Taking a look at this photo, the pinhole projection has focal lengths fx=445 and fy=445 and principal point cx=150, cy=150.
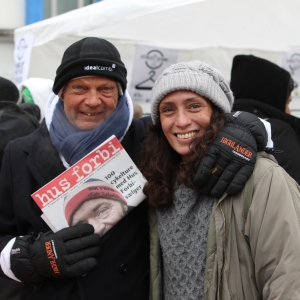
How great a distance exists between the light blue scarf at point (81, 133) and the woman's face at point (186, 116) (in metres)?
0.25

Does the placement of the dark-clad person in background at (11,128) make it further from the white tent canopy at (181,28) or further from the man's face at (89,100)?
the white tent canopy at (181,28)

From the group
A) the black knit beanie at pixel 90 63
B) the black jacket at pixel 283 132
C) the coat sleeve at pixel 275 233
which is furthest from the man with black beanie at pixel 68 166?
the black jacket at pixel 283 132

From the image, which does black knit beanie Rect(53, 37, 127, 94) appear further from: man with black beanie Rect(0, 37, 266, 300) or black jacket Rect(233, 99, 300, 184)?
black jacket Rect(233, 99, 300, 184)

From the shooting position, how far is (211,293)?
1.63 metres

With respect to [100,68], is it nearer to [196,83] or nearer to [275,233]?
[196,83]

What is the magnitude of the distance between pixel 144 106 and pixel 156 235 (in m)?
3.20

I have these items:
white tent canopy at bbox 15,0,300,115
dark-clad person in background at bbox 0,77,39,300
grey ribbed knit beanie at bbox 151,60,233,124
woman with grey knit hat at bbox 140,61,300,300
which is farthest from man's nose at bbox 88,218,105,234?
white tent canopy at bbox 15,0,300,115

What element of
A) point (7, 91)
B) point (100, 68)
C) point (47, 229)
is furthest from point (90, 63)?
point (7, 91)

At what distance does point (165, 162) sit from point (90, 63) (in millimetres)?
532

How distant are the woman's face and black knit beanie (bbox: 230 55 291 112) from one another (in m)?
1.33

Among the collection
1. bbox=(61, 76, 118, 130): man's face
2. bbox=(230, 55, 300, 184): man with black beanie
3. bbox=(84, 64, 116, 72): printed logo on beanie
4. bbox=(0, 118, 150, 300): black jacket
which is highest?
bbox=(84, 64, 116, 72): printed logo on beanie

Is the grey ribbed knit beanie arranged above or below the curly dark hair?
above

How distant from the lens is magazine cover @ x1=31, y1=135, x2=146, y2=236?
6.02 feet

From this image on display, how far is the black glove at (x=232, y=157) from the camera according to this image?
158cm
